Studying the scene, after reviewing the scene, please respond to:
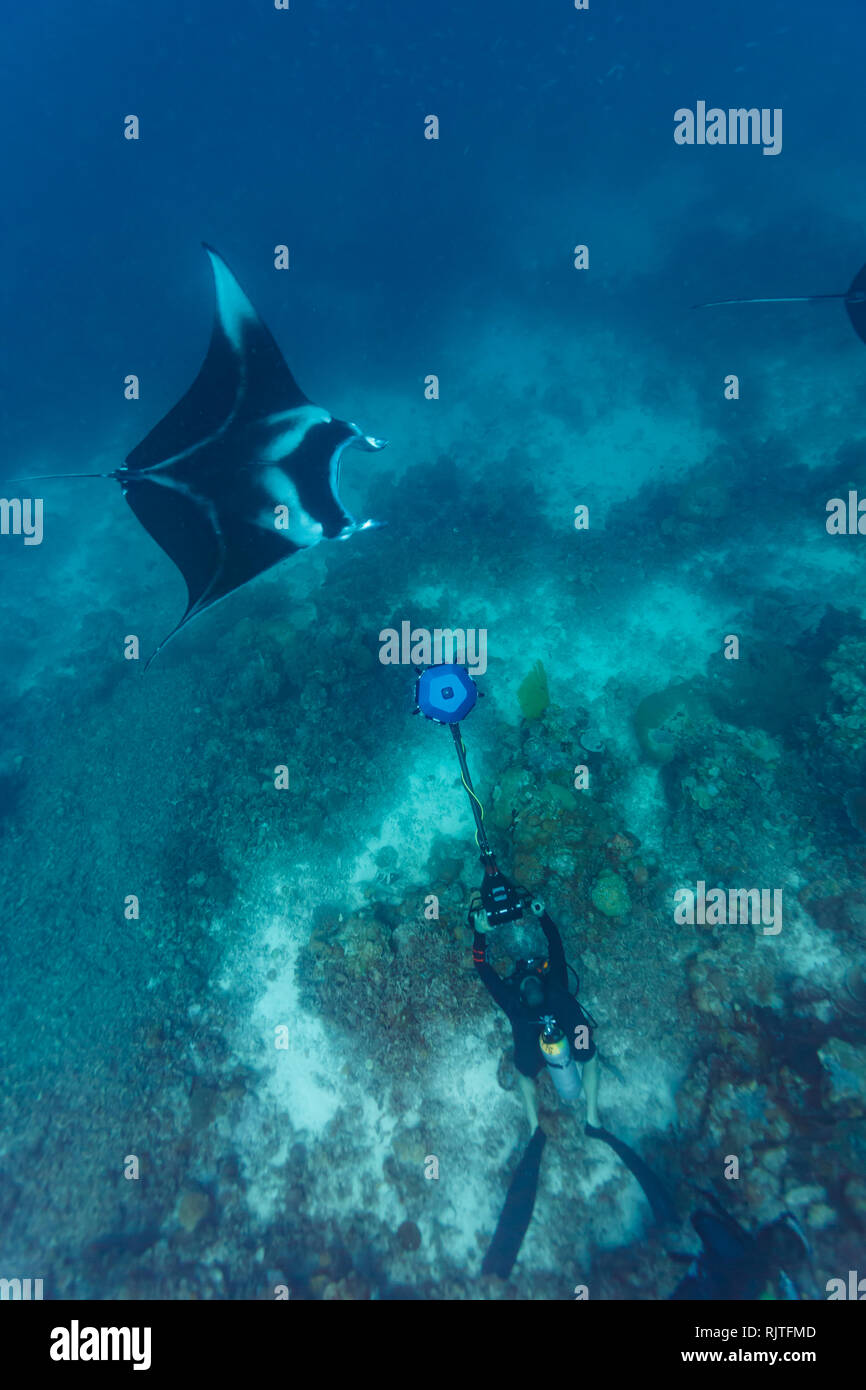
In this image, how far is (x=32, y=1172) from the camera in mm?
7164

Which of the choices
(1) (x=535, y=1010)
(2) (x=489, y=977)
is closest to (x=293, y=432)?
(2) (x=489, y=977)

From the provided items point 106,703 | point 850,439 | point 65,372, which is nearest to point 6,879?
point 106,703

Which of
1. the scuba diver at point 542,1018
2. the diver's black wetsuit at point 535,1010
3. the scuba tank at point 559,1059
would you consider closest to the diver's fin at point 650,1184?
the scuba diver at point 542,1018

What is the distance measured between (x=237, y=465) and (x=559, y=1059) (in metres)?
9.11

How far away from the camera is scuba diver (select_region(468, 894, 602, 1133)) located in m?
6.51

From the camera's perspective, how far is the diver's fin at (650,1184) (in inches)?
246

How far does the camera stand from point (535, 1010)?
21.4 ft

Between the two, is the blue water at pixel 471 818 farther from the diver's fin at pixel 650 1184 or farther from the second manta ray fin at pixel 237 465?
the second manta ray fin at pixel 237 465

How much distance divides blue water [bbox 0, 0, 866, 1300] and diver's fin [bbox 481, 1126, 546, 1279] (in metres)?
0.19

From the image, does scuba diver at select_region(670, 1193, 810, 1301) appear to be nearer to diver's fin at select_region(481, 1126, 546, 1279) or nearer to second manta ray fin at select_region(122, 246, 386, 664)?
diver's fin at select_region(481, 1126, 546, 1279)

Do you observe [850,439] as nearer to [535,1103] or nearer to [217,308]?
[217,308]

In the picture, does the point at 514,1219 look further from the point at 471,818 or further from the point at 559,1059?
the point at 471,818

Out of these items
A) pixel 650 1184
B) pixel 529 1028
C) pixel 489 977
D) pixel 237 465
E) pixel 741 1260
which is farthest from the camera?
pixel 237 465

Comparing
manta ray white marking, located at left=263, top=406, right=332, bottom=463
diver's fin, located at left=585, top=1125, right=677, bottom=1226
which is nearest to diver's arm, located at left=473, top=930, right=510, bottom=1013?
diver's fin, located at left=585, top=1125, right=677, bottom=1226
